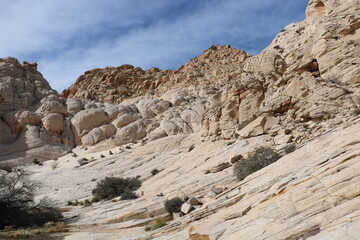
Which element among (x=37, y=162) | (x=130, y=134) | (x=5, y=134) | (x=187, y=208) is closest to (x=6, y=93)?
(x=5, y=134)

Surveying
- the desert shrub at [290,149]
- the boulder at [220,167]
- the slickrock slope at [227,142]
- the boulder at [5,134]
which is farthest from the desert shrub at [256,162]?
the boulder at [5,134]

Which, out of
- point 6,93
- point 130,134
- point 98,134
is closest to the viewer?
point 130,134

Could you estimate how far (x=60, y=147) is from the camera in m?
45.1

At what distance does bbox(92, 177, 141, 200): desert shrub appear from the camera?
24214 millimetres

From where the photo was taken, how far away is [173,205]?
54.9 ft

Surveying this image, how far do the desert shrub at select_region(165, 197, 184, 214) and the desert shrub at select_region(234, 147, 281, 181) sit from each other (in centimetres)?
350

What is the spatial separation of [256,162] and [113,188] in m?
12.6

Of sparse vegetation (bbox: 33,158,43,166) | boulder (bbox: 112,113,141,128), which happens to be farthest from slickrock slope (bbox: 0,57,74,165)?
boulder (bbox: 112,113,141,128)

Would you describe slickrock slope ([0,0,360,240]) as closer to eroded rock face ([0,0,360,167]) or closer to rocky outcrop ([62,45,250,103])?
eroded rock face ([0,0,360,167])

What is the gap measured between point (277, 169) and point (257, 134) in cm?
1062

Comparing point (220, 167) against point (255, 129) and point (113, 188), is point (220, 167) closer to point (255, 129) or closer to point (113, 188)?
point (255, 129)

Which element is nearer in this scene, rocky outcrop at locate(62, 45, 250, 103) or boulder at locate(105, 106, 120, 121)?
boulder at locate(105, 106, 120, 121)

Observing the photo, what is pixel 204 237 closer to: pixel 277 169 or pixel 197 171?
pixel 277 169

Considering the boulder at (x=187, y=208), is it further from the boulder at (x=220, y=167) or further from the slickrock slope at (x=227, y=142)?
the boulder at (x=220, y=167)
